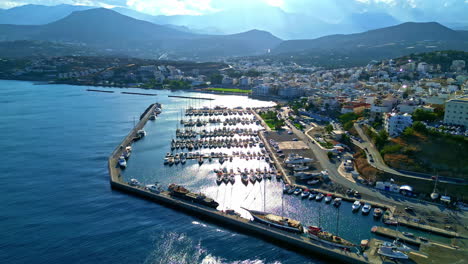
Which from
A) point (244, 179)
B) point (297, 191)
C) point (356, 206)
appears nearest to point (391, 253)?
point (356, 206)

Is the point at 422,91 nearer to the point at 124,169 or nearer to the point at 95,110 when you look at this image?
the point at 124,169

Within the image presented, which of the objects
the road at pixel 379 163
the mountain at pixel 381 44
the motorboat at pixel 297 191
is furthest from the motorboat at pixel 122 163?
the mountain at pixel 381 44

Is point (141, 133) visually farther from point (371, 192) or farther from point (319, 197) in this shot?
point (371, 192)

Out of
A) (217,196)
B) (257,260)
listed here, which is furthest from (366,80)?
(257,260)

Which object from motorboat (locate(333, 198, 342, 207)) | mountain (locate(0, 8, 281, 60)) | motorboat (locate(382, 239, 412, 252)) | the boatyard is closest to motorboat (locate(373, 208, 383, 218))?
the boatyard

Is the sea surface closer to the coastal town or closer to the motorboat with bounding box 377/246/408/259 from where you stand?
the coastal town

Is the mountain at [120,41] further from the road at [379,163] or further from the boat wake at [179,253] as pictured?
the boat wake at [179,253]
